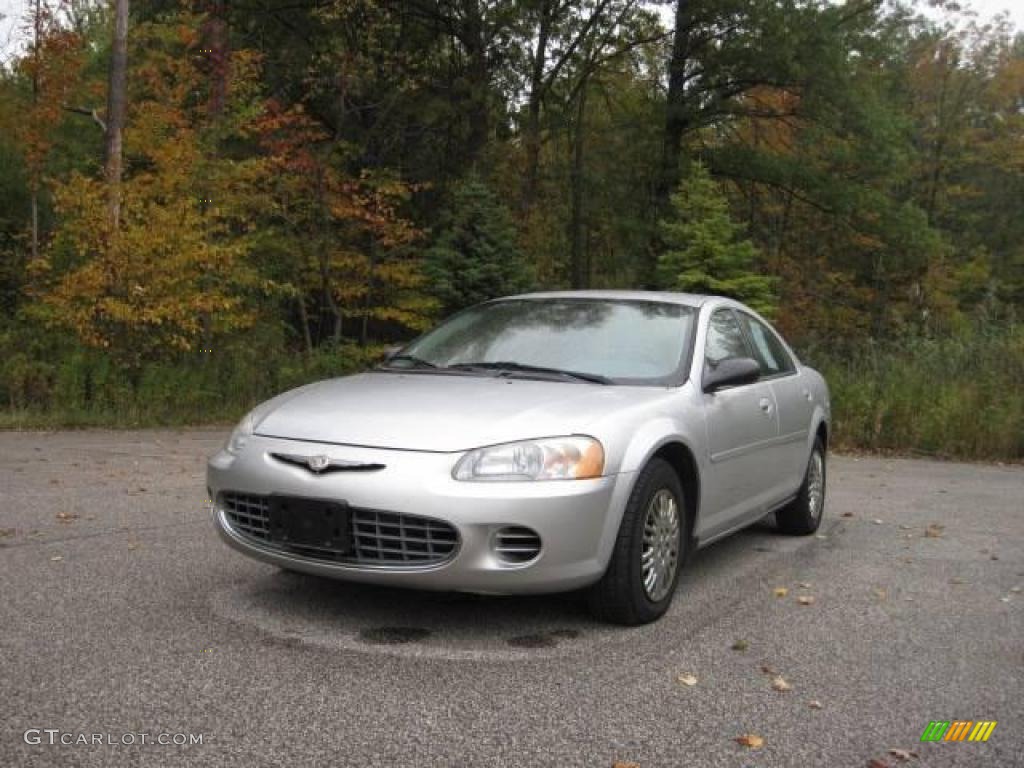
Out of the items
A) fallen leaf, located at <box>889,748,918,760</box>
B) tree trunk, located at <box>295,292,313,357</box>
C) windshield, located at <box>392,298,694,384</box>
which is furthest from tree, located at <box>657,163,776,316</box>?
fallen leaf, located at <box>889,748,918,760</box>

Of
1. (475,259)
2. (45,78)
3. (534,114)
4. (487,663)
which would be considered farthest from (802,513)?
(534,114)

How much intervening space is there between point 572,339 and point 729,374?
33.2 inches

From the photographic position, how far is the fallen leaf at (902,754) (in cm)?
319

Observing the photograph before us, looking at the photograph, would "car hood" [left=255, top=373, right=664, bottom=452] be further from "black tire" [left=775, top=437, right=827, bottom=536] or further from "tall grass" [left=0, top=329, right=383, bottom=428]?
"tall grass" [left=0, top=329, right=383, bottom=428]

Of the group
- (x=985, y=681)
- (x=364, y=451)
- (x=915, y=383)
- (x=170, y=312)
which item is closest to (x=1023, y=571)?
(x=985, y=681)

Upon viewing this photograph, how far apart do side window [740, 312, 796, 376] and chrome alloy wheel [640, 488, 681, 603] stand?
182cm

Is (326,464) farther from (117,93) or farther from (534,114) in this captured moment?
(534,114)

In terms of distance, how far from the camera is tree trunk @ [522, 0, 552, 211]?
84.8 feet

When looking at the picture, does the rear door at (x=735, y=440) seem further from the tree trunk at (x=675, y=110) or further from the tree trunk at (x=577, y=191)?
the tree trunk at (x=577, y=191)

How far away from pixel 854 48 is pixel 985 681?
2447 cm

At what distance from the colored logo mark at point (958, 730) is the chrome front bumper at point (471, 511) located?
1392mm

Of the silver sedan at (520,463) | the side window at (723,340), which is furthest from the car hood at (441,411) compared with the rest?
the side window at (723,340)

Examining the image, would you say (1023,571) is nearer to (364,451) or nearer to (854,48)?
(364,451)

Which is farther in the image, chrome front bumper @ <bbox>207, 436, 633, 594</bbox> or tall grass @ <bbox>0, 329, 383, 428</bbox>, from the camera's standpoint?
tall grass @ <bbox>0, 329, 383, 428</bbox>
